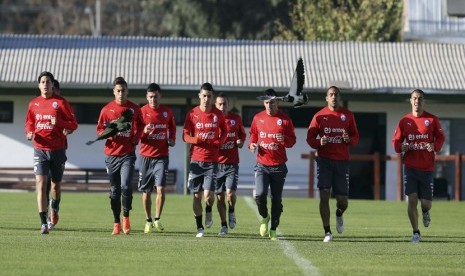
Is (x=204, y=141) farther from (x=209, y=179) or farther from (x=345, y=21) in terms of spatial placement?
(x=345, y=21)

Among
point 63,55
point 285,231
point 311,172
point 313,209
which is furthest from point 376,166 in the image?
point 285,231

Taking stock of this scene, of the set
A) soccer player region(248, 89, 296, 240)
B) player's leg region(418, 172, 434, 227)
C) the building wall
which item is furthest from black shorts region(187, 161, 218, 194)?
the building wall

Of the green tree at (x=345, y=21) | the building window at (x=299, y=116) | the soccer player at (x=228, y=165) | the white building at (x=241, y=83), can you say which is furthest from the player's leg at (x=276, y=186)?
the green tree at (x=345, y=21)

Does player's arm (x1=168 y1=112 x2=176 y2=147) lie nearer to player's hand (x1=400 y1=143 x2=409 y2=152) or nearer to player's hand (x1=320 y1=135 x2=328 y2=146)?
player's hand (x1=320 y1=135 x2=328 y2=146)

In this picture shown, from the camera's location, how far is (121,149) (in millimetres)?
18562

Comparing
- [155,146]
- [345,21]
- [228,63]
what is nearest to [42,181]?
[155,146]

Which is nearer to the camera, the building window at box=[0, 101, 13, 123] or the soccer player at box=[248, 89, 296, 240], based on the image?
the soccer player at box=[248, 89, 296, 240]

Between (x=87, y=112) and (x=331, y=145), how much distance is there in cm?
2130

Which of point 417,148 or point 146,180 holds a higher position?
point 417,148

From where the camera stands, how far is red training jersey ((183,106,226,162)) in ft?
61.6

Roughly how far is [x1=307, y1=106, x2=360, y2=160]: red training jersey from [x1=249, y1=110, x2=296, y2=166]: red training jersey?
310 mm

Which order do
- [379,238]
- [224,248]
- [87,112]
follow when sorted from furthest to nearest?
[87,112], [379,238], [224,248]

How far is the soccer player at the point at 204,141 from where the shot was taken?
18.8m

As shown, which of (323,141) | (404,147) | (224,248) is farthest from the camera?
(404,147)
